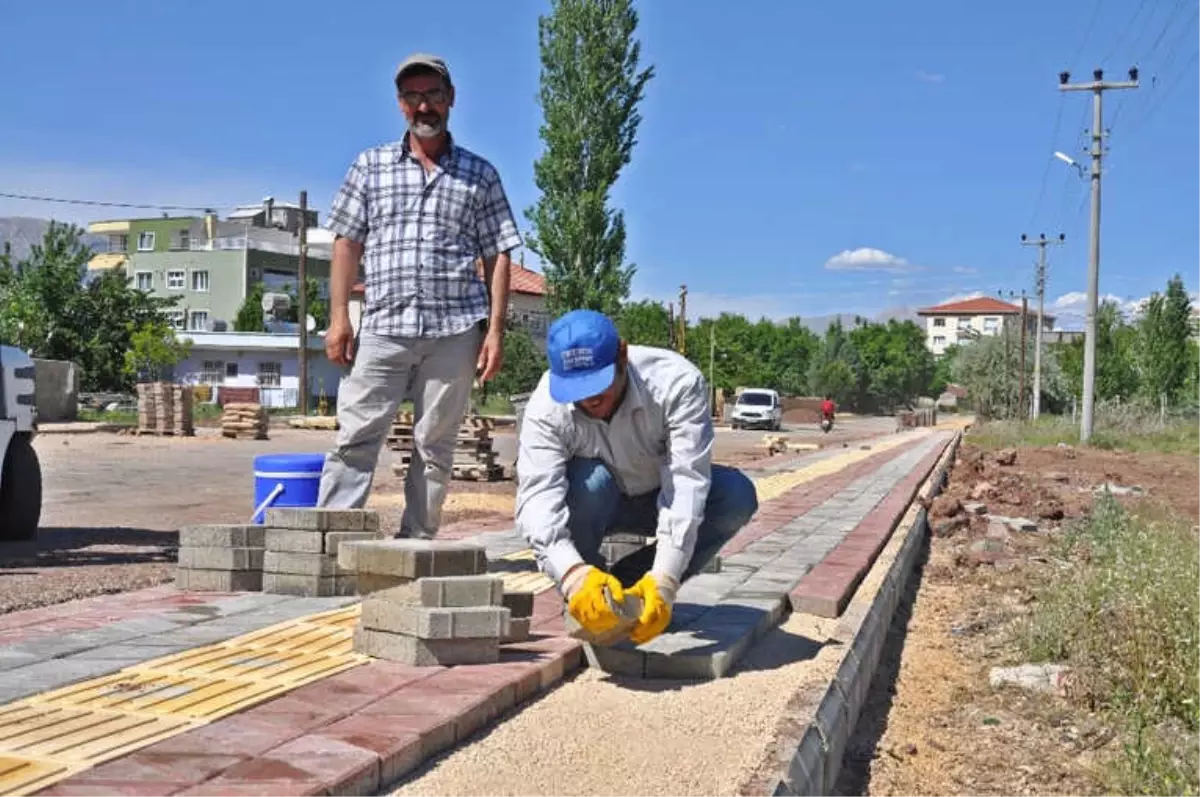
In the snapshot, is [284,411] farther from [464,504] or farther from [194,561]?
[194,561]

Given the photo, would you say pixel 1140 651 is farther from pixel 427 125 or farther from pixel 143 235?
pixel 143 235

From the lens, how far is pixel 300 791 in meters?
2.47

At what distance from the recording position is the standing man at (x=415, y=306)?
506 cm

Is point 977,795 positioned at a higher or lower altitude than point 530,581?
lower

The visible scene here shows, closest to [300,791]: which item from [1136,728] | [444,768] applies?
[444,768]

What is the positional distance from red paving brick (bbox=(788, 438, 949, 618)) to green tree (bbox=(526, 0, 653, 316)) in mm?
25830

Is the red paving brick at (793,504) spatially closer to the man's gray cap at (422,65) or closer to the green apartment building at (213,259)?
the man's gray cap at (422,65)

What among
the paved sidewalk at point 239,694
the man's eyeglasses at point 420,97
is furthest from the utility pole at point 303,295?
the paved sidewalk at point 239,694

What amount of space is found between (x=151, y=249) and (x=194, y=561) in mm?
77556

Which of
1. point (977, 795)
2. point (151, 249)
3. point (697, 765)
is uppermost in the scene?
point (151, 249)

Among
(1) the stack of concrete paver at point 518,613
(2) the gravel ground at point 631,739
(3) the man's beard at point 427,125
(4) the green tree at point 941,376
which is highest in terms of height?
(4) the green tree at point 941,376

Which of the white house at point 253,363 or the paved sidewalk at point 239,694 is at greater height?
the white house at point 253,363

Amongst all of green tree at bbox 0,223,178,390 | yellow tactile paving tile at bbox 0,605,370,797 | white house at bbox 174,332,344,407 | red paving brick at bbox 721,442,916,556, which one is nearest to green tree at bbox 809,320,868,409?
white house at bbox 174,332,344,407

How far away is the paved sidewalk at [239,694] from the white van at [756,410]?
3908cm
